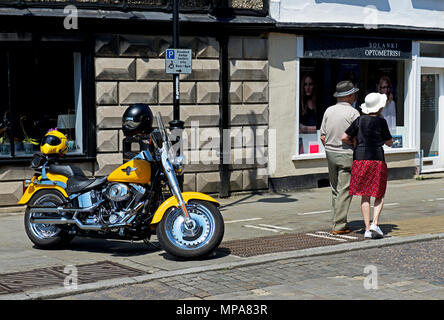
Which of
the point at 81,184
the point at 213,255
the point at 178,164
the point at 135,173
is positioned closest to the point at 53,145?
the point at 81,184

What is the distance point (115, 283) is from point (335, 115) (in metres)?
4.06

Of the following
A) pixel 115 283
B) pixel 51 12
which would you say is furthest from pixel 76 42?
pixel 115 283

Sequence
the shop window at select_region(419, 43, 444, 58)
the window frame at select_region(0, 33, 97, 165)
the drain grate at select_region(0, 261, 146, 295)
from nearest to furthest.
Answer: the drain grate at select_region(0, 261, 146, 295) < the window frame at select_region(0, 33, 97, 165) < the shop window at select_region(419, 43, 444, 58)

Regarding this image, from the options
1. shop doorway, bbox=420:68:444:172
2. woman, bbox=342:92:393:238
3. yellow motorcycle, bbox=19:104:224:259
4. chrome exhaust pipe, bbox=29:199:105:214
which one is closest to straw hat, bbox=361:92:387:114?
woman, bbox=342:92:393:238

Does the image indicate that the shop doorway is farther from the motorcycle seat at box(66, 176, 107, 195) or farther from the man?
the motorcycle seat at box(66, 176, 107, 195)

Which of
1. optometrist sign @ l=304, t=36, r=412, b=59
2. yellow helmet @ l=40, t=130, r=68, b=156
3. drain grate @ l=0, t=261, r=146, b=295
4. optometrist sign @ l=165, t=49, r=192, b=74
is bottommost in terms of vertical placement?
drain grate @ l=0, t=261, r=146, b=295

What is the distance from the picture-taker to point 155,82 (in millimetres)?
13117

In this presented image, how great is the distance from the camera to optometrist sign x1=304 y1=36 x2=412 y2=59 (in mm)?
14969

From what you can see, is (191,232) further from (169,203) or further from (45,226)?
(45,226)

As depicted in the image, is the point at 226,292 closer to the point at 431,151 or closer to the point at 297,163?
the point at 297,163

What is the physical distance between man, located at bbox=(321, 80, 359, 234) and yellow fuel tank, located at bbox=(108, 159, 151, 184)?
8.77ft

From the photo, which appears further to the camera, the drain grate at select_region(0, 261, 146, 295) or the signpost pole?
the signpost pole

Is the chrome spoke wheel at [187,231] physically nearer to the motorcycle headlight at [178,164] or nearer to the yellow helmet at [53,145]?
the motorcycle headlight at [178,164]

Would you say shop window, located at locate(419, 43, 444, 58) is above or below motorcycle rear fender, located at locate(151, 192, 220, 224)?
above
